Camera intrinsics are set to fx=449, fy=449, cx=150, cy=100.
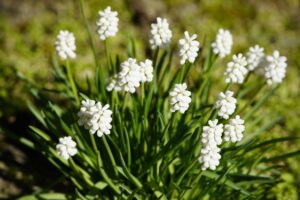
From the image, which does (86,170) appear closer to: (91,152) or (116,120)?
(91,152)

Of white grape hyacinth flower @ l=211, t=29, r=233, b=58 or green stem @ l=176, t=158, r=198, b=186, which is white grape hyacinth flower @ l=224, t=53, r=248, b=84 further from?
green stem @ l=176, t=158, r=198, b=186

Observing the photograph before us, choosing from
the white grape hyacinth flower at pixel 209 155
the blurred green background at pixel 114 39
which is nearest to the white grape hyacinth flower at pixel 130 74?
the white grape hyacinth flower at pixel 209 155

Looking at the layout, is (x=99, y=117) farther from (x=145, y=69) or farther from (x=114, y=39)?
(x=114, y=39)

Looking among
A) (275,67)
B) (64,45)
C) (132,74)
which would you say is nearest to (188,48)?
(132,74)

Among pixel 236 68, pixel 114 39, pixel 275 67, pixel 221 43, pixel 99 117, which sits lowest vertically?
pixel 99 117

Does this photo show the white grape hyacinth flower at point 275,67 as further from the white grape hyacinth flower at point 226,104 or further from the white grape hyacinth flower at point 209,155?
the white grape hyacinth flower at point 209,155

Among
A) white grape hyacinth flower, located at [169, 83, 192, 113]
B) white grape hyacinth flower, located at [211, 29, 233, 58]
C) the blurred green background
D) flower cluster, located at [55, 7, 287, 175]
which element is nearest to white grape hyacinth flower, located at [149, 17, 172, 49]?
flower cluster, located at [55, 7, 287, 175]

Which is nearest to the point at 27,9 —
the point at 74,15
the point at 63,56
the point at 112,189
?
the point at 74,15

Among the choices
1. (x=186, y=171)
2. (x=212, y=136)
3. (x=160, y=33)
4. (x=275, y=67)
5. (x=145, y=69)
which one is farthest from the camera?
(x=275, y=67)
